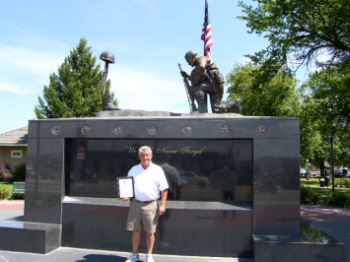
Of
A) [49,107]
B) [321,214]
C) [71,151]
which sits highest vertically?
[49,107]

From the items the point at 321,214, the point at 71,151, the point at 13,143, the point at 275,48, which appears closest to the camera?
the point at 71,151

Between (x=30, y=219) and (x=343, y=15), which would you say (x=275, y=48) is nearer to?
(x=343, y=15)

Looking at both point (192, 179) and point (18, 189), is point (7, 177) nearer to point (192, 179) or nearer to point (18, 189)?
point (18, 189)

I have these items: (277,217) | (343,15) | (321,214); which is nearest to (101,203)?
(277,217)

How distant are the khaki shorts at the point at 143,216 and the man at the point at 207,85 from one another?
2.93 metres

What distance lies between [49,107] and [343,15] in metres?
24.9

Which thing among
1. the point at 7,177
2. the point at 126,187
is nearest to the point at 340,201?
the point at 126,187

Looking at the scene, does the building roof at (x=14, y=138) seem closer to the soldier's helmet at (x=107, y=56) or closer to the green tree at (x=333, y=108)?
the green tree at (x=333, y=108)

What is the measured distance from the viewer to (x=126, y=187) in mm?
5812

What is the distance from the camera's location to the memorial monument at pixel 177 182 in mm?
6578

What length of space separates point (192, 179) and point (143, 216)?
1.48 meters

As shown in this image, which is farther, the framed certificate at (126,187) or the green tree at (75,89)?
the green tree at (75,89)

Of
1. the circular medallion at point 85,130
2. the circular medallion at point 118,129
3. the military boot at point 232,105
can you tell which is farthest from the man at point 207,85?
the circular medallion at point 85,130

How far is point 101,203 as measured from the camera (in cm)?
703
